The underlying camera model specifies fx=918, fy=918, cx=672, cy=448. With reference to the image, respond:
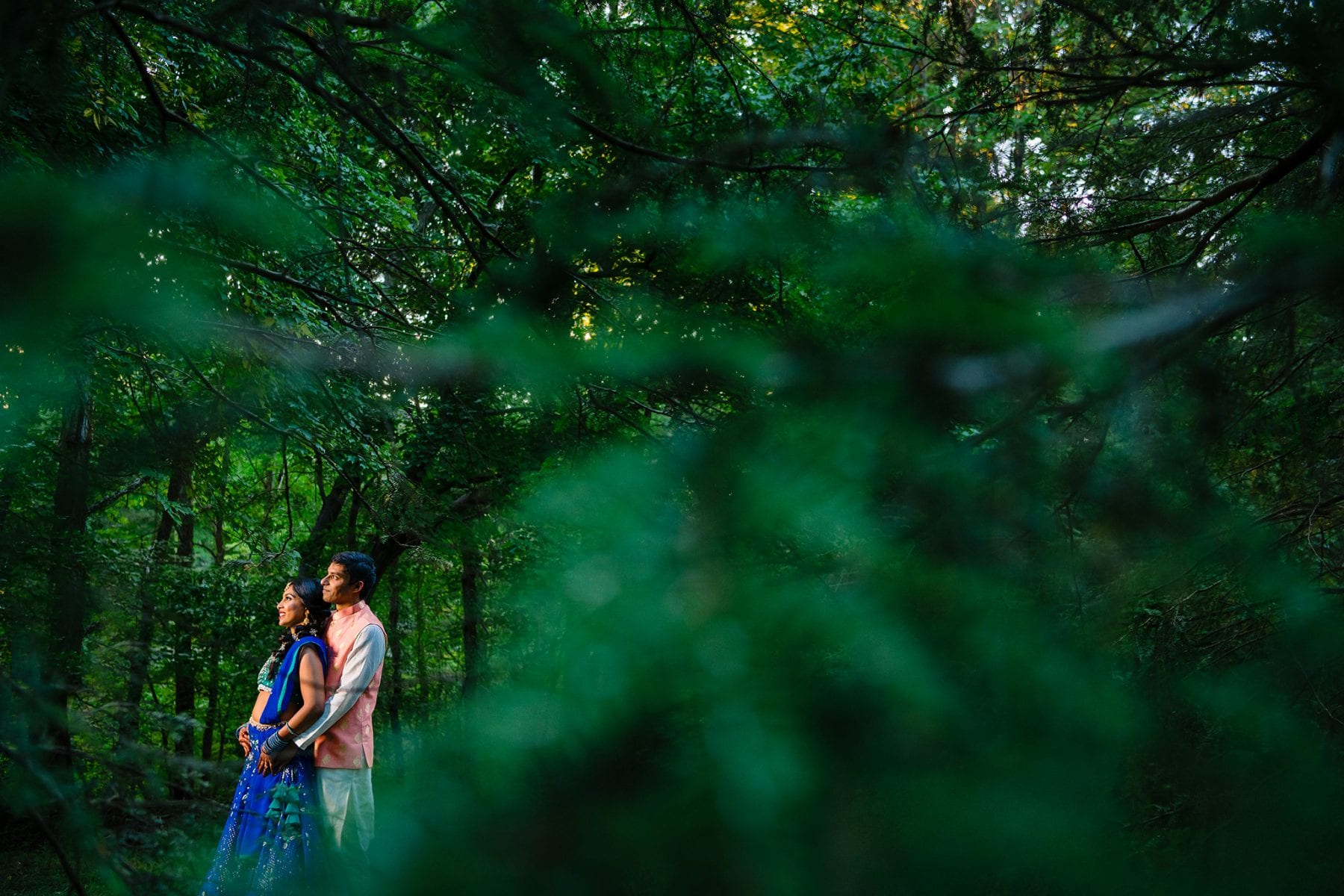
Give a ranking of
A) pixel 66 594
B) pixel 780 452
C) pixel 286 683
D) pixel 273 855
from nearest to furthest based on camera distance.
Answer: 1. pixel 273 855
2. pixel 780 452
3. pixel 66 594
4. pixel 286 683

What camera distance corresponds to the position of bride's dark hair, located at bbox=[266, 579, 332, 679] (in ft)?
8.43

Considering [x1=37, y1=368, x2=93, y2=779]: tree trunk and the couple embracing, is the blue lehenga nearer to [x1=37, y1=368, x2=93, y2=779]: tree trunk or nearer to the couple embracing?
[x1=37, y1=368, x2=93, y2=779]: tree trunk

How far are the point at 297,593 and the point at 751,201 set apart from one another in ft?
5.97

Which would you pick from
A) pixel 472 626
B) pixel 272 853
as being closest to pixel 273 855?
pixel 272 853

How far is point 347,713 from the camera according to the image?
2.50 meters

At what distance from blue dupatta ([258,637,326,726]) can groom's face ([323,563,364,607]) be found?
0.39 ft

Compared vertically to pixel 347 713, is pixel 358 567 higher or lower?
higher

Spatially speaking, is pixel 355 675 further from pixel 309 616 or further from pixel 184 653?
pixel 184 653

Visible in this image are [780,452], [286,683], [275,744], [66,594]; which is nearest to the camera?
[780,452]

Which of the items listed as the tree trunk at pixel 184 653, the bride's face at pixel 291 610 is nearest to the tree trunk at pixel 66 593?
the tree trunk at pixel 184 653

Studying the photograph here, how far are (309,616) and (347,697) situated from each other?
320mm

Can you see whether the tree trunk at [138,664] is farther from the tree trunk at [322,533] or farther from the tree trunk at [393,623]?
the tree trunk at [322,533]

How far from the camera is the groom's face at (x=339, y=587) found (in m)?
2.55

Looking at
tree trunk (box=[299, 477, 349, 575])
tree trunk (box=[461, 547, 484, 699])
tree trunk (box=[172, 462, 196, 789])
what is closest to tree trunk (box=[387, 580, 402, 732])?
tree trunk (box=[299, 477, 349, 575])
